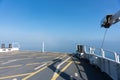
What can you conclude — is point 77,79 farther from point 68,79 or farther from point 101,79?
point 101,79

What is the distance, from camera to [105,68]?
1194 centimetres

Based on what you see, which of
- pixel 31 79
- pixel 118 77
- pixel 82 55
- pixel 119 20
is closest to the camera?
pixel 118 77

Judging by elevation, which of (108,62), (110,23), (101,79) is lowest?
(101,79)

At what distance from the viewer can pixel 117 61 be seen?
9820 mm

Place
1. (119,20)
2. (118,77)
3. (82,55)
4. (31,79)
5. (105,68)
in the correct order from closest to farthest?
(118,77), (31,79), (119,20), (105,68), (82,55)

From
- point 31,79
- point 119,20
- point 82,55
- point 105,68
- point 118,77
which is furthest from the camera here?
point 82,55

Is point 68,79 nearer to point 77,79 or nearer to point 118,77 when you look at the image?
point 77,79

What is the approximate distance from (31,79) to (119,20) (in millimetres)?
6133

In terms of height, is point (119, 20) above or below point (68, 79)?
above

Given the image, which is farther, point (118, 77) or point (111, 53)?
point (111, 53)

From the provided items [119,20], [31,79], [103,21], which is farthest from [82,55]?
[31,79]

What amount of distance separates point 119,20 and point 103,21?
1.63 meters

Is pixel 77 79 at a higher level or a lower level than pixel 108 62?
lower

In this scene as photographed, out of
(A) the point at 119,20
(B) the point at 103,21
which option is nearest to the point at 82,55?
(B) the point at 103,21
